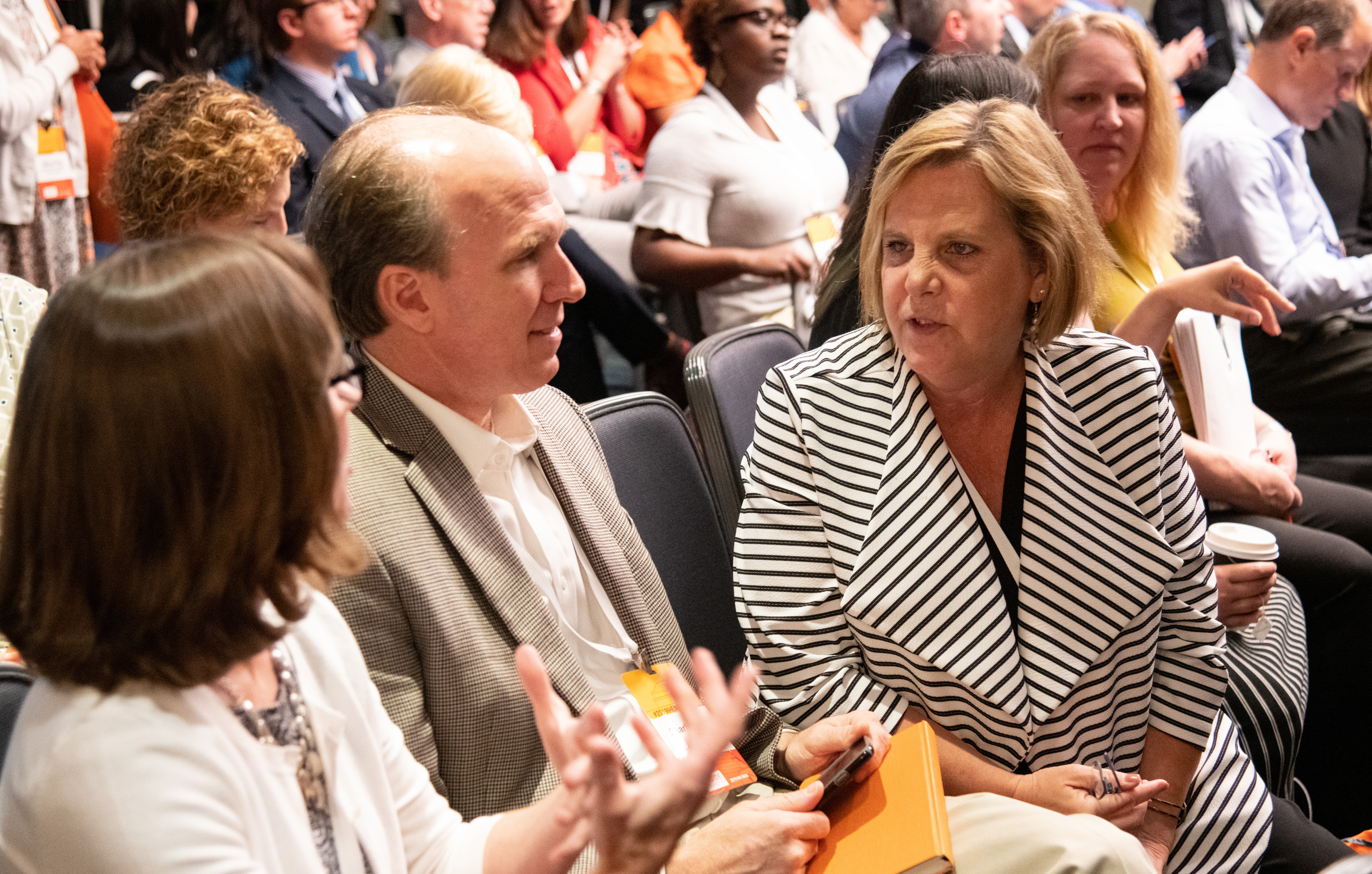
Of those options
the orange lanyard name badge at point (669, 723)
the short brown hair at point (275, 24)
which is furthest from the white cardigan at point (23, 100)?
the orange lanyard name badge at point (669, 723)

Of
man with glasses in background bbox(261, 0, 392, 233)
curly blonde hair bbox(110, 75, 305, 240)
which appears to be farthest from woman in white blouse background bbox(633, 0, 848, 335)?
curly blonde hair bbox(110, 75, 305, 240)

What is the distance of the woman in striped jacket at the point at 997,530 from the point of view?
166 centimetres

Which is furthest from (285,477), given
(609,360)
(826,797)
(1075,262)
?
(609,360)

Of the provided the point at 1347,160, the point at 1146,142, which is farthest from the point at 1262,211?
the point at 1347,160

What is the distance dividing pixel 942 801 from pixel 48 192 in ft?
10.9

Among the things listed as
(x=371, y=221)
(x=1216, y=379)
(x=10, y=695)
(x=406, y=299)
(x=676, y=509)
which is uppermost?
(x=371, y=221)

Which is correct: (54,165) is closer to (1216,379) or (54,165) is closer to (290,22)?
(290,22)

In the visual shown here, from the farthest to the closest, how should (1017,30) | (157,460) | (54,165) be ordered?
1. (1017,30)
2. (54,165)
3. (157,460)

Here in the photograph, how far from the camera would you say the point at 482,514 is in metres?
1.50

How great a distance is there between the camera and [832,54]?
6.20m

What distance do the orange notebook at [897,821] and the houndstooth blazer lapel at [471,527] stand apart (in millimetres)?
361

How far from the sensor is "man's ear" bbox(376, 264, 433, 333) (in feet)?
5.07

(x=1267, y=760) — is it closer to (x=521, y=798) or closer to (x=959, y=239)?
(x=959, y=239)

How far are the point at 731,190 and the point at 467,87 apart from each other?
0.87 metres
